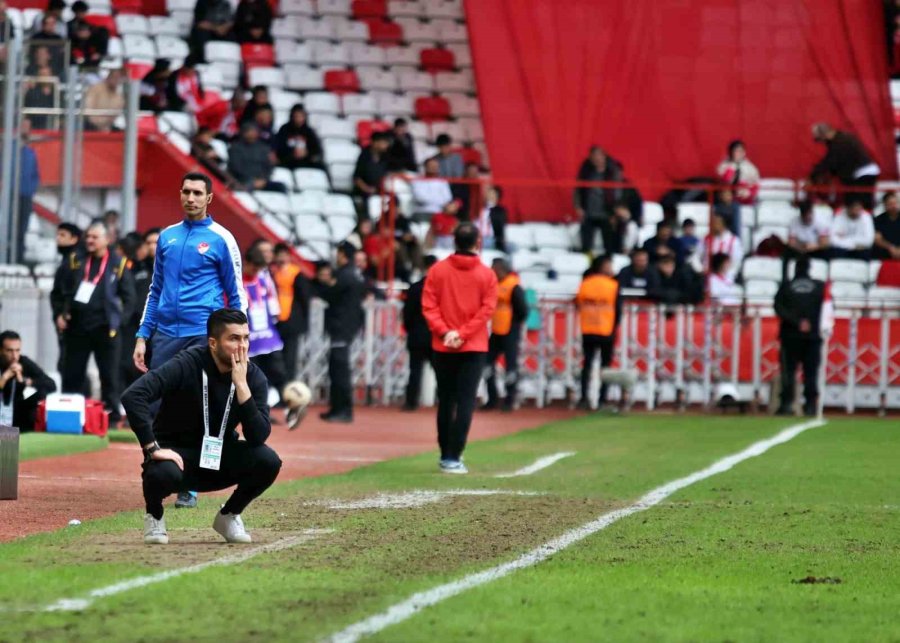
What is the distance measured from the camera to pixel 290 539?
9086 millimetres

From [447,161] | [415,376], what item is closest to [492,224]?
[447,161]

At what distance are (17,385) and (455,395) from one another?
155 inches

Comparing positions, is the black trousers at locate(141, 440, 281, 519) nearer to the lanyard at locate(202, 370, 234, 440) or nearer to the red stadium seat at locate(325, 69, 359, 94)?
the lanyard at locate(202, 370, 234, 440)

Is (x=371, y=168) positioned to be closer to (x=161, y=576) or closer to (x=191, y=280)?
(x=191, y=280)

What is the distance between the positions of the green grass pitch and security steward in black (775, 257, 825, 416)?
8.56 m

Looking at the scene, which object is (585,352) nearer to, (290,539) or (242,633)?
(290,539)

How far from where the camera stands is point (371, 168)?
2750 centimetres

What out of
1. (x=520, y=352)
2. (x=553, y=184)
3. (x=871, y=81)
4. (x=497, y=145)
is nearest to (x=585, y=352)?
(x=520, y=352)

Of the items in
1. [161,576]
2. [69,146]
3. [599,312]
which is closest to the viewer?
[161,576]

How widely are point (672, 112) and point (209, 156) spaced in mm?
6981

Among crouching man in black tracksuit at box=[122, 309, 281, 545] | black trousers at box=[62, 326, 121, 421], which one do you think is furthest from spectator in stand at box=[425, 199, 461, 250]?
crouching man in black tracksuit at box=[122, 309, 281, 545]

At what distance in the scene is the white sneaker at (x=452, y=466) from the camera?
13805 millimetres

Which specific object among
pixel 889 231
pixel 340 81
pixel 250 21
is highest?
pixel 250 21

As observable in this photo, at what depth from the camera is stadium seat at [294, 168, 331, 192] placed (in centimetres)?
2795
